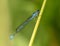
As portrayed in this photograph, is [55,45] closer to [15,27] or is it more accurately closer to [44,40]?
[44,40]

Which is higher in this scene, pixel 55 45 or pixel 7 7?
pixel 7 7

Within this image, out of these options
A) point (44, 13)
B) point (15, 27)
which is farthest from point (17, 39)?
point (44, 13)

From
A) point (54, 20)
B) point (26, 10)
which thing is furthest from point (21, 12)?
point (54, 20)

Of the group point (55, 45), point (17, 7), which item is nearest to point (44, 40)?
point (55, 45)

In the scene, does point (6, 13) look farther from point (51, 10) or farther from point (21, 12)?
point (51, 10)

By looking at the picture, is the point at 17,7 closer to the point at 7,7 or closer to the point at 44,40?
the point at 7,7

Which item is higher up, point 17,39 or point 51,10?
point 51,10
